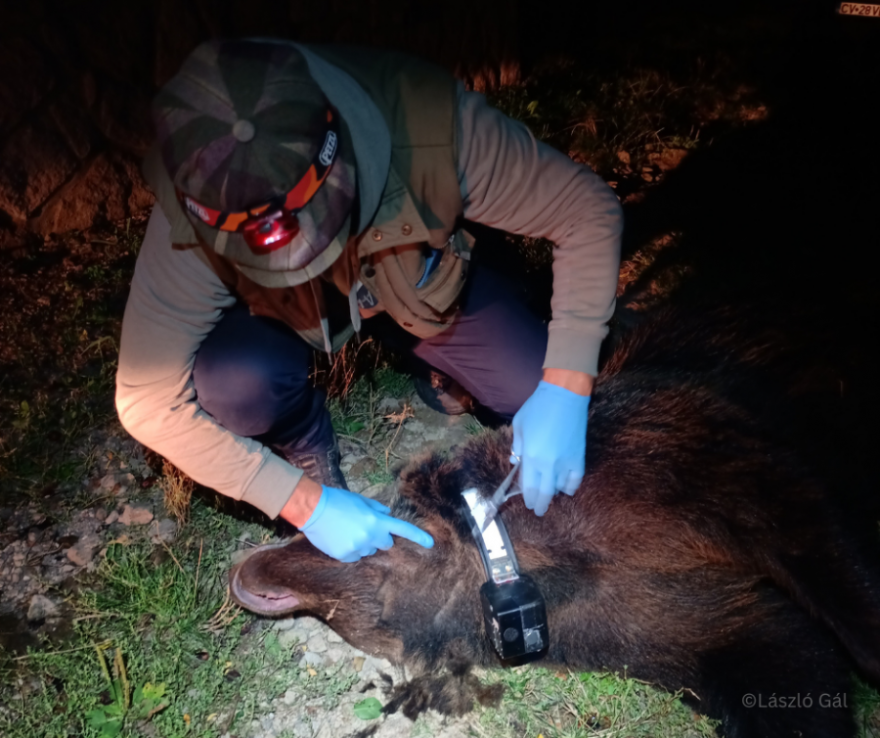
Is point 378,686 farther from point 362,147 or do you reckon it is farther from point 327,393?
point 362,147

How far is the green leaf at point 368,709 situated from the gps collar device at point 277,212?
1.67 meters

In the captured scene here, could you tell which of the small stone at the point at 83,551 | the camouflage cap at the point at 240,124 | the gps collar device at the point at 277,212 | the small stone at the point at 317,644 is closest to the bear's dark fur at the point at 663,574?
the small stone at the point at 317,644

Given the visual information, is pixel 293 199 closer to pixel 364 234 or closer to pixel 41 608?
pixel 364 234

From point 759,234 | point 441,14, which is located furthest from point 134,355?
point 441,14

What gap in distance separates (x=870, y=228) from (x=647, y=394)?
1875 mm

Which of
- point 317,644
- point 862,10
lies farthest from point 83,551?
point 862,10

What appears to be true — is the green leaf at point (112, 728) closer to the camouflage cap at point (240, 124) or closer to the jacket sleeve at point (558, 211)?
the camouflage cap at point (240, 124)

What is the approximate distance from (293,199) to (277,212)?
0.05 metres

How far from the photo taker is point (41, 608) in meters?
2.79

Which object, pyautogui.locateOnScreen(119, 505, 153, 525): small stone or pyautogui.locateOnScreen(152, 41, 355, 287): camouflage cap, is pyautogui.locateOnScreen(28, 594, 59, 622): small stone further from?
pyautogui.locateOnScreen(152, 41, 355, 287): camouflage cap

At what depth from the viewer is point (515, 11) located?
5250 millimetres

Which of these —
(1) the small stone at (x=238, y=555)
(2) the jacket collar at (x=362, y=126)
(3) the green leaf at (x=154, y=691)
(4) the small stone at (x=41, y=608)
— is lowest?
(4) the small stone at (x=41, y=608)

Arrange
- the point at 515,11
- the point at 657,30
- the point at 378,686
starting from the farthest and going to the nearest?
the point at 657,30, the point at 515,11, the point at 378,686

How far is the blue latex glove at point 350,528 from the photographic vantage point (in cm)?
241
